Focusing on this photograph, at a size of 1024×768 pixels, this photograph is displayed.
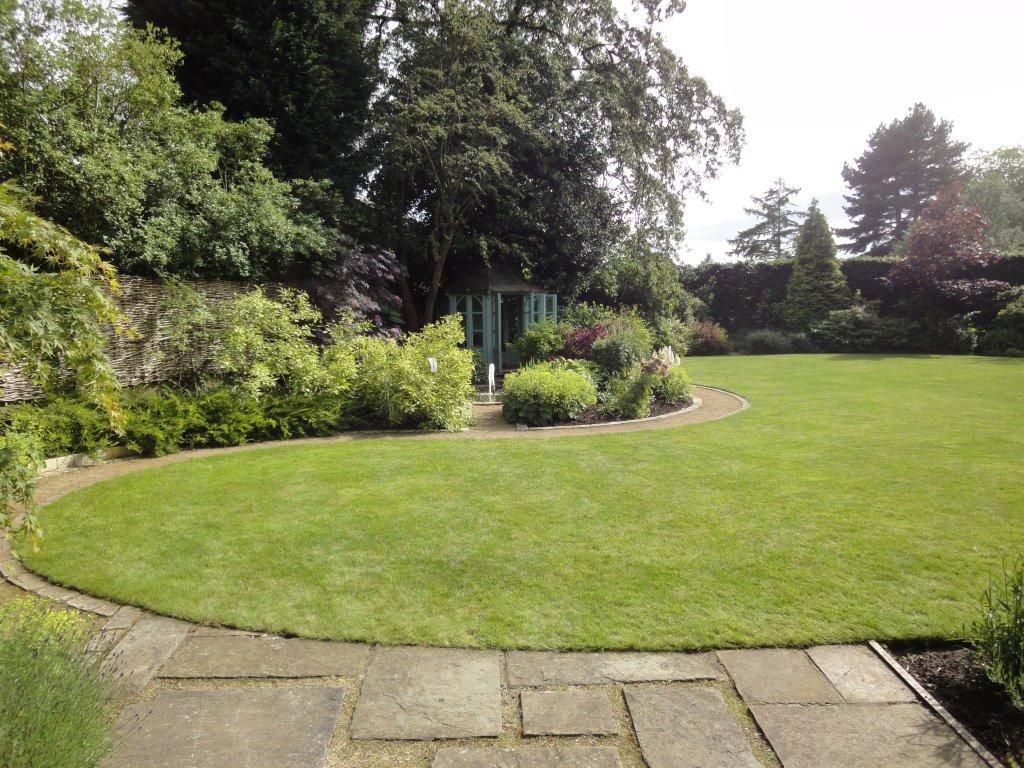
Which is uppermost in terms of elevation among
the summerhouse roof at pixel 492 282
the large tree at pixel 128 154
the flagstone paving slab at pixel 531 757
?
the large tree at pixel 128 154

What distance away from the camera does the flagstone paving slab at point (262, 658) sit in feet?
9.70

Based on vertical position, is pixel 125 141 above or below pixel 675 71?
below

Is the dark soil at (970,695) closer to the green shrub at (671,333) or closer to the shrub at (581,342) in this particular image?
the shrub at (581,342)

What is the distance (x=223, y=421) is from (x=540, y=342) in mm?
7445

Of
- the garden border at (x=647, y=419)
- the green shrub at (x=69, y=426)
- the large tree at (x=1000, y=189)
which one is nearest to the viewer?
the green shrub at (x=69, y=426)

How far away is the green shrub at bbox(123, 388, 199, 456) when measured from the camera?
7395 mm

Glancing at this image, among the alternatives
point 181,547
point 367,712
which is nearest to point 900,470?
point 367,712

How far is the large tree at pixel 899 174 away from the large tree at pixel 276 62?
44.3 meters

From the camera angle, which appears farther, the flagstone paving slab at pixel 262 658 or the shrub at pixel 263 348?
the shrub at pixel 263 348

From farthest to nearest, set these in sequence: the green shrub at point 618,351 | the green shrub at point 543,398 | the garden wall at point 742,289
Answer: the garden wall at point 742,289
the green shrub at point 618,351
the green shrub at point 543,398

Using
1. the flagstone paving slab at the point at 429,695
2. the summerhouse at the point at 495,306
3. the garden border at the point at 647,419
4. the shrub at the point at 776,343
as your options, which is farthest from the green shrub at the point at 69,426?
the shrub at the point at 776,343

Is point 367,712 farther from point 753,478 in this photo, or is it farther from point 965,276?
point 965,276

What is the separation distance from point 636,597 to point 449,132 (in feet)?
39.6

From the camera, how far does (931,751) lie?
7.84 feet
